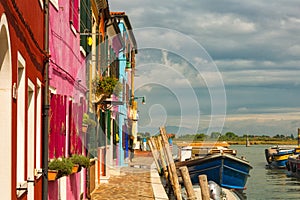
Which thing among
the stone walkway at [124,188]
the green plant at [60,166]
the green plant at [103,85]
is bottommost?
the stone walkway at [124,188]

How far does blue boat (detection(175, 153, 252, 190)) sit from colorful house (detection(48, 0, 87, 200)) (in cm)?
1482

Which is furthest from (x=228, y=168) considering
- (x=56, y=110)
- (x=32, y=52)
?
(x=32, y=52)

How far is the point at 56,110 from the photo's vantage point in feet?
35.5

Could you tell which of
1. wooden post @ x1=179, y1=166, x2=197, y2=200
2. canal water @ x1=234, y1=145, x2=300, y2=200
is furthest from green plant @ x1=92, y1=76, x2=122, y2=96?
canal water @ x1=234, y1=145, x2=300, y2=200

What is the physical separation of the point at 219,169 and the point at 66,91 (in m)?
18.9

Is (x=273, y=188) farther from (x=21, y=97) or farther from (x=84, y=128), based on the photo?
(x=21, y=97)

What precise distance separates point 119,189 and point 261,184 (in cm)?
2349

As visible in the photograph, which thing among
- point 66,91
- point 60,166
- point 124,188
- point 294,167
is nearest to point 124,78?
point 124,188

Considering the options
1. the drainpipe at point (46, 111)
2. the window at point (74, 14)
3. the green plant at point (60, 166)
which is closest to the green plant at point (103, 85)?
the window at point (74, 14)

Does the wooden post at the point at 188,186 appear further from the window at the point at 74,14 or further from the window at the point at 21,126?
the window at the point at 21,126

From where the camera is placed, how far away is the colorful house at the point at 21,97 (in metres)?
6.02

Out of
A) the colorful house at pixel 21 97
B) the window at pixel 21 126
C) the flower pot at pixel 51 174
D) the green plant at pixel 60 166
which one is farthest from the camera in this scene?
the green plant at pixel 60 166

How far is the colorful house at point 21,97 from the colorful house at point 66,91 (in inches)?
45.5

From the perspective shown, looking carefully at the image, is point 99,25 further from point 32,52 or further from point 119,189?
point 32,52
